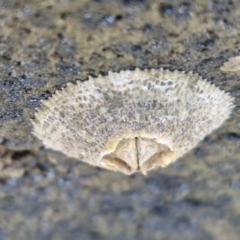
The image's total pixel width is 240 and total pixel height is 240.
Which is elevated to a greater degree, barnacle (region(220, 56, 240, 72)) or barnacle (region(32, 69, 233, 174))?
barnacle (region(220, 56, 240, 72))

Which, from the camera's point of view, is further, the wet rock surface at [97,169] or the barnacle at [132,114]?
the barnacle at [132,114]

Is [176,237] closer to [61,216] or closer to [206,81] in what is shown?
[61,216]

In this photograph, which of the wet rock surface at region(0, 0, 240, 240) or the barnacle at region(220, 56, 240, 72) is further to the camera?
the barnacle at region(220, 56, 240, 72)

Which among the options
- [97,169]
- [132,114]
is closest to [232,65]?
[132,114]

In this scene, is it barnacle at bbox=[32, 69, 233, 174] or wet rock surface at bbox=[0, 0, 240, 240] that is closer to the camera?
wet rock surface at bbox=[0, 0, 240, 240]
